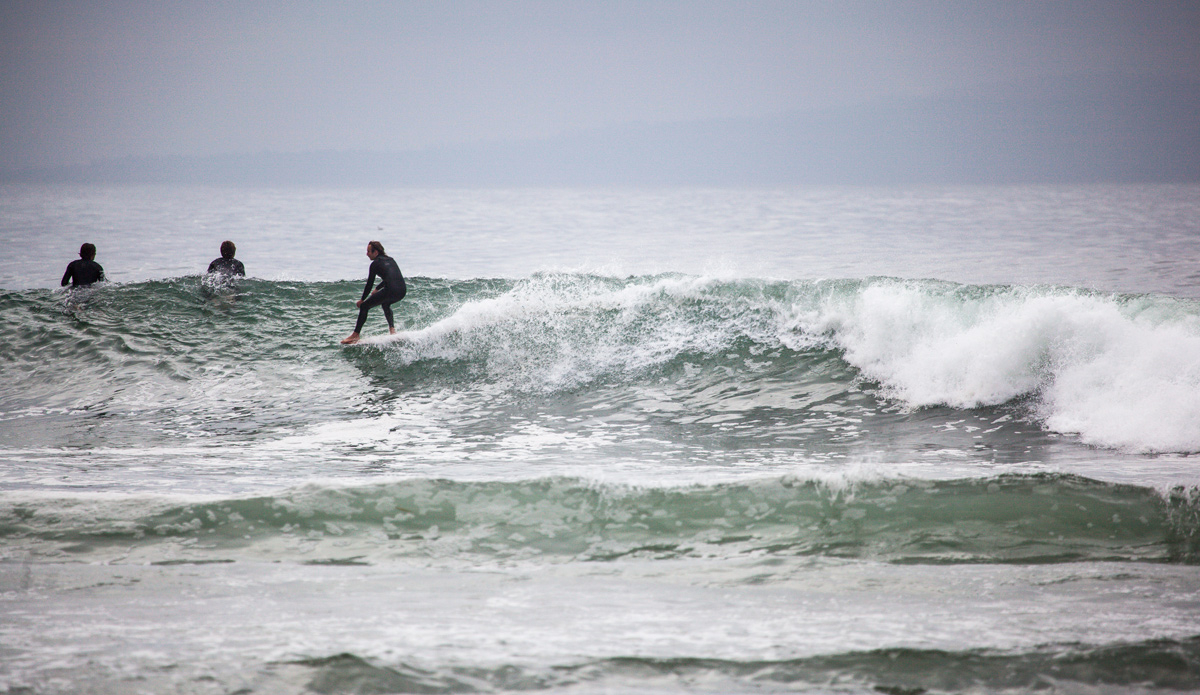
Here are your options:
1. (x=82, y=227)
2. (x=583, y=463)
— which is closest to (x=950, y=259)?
(x=583, y=463)

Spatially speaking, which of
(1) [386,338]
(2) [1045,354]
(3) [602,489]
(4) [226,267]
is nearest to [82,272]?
(4) [226,267]

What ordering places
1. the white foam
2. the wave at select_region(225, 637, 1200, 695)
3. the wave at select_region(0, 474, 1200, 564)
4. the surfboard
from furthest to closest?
the surfboard
the white foam
the wave at select_region(0, 474, 1200, 564)
the wave at select_region(225, 637, 1200, 695)

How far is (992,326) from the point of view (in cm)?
961

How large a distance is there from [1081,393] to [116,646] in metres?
8.37

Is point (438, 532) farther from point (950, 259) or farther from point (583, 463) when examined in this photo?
point (950, 259)

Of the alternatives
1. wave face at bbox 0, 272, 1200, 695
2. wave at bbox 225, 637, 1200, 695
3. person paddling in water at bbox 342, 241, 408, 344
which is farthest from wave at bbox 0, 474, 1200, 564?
person paddling in water at bbox 342, 241, 408, 344

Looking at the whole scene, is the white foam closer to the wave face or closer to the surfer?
the wave face

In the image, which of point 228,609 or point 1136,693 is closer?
point 1136,693

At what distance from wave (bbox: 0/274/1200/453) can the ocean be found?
0.16ft

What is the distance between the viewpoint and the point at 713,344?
11.3m

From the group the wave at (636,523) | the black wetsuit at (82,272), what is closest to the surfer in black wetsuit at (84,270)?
the black wetsuit at (82,272)

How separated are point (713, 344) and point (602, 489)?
20.0 feet

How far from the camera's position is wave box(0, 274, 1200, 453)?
334 inches

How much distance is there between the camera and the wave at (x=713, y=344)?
8477 mm
